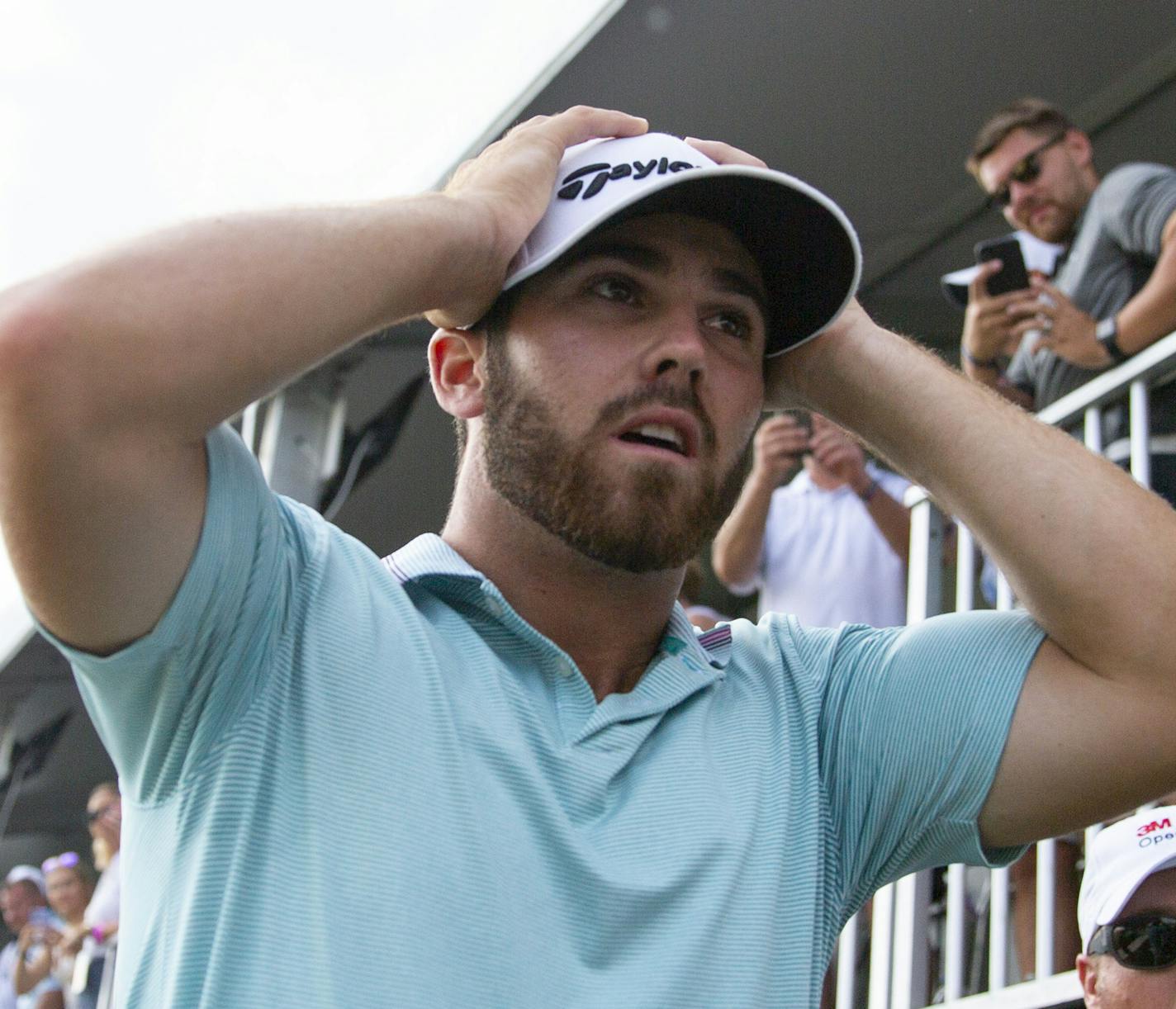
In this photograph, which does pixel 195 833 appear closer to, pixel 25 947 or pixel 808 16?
pixel 808 16

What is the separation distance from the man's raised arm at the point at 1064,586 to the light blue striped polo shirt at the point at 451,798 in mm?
70

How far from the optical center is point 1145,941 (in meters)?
3.26

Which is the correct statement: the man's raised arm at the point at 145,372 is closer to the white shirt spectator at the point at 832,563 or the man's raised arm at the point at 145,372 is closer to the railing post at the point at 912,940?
the railing post at the point at 912,940

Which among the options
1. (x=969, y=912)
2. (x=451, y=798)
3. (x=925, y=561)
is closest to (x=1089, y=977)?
(x=969, y=912)

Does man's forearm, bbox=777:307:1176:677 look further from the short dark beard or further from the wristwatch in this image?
the wristwatch

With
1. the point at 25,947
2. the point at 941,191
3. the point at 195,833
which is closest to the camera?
the point at 195,833

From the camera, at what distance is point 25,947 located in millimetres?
9695

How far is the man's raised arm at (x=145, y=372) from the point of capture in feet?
5.37

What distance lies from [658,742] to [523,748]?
8.8 inches

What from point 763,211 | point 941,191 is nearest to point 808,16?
point 941,191

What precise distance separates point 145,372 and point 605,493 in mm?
682

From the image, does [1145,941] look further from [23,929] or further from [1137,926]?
[23,929]

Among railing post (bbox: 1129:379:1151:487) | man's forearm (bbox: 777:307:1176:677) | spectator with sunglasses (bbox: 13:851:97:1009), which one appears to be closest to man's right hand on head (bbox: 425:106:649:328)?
man's forearm (bbox: 777:307:1176:677)

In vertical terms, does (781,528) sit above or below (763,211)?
below
